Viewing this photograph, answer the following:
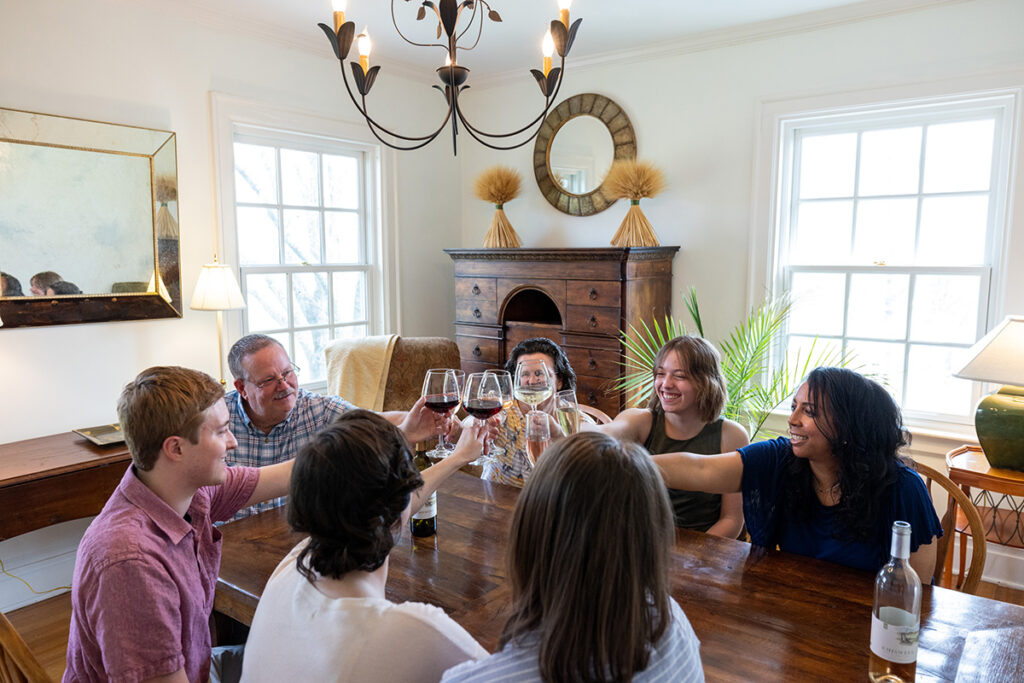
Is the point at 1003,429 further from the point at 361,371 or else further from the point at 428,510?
the point at 361,371

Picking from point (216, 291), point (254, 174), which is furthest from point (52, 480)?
point (254, 174)

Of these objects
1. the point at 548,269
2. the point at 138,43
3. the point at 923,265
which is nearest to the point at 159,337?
the point at 138,43

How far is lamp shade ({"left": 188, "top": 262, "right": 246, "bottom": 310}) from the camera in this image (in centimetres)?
302

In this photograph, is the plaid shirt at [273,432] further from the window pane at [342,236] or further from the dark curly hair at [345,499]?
the window pane at [342,236]

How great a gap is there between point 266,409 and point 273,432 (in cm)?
9

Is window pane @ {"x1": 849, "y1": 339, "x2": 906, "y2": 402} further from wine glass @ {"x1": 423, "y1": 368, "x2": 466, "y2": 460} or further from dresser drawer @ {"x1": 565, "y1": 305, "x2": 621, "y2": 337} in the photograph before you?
Result: wine glass @ {"x1": 423, "y1": 368, "x2": 466, "y2": 460}

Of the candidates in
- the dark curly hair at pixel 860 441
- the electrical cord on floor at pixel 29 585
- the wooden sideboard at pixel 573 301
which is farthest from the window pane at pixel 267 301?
the dark curly hair at pixel 860 441

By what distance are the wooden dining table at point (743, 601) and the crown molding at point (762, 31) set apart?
8.98 feet

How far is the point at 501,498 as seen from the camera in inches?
72.5

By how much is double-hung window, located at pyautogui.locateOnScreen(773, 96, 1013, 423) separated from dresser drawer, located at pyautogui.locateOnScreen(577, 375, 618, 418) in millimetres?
1023

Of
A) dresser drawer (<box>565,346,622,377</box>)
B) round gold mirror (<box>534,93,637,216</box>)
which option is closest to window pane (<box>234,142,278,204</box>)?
round gold mirror (<box>534,93,637,216</box>)

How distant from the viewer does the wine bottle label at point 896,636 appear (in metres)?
1.00

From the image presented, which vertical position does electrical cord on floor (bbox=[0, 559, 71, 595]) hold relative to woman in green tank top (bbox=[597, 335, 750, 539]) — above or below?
below

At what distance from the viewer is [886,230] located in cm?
331
